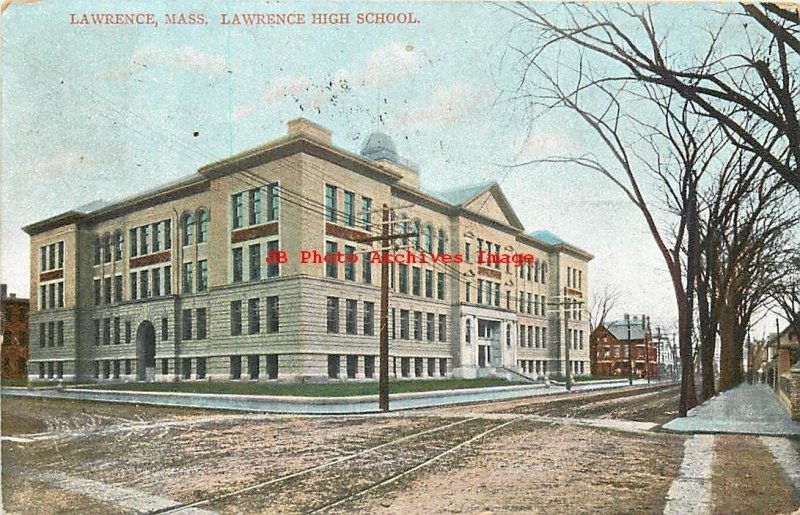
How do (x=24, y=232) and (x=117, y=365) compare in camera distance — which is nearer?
(x=24, y=232)

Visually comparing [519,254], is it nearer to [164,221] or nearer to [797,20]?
[797,20]

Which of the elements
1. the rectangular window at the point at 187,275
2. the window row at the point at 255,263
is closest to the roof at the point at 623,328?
the window row at the point at 255,263

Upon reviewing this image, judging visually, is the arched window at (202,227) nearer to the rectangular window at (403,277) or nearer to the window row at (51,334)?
the window row at (51,334)

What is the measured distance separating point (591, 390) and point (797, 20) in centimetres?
740

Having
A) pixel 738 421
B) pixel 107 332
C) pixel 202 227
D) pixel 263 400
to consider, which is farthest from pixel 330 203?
pixel 738 421

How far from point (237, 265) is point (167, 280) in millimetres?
1093

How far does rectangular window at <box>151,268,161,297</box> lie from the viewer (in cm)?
964

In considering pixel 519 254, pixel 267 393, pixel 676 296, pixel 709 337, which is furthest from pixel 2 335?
pixel 709 337

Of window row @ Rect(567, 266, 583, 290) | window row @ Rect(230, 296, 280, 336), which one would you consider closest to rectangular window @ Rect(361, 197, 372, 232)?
window row @ Rect(230, 296, 280, 336)

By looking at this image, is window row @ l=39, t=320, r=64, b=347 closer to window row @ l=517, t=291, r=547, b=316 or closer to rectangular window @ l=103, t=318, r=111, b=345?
rectangular window @ l=103, t=318, r=111, b=345

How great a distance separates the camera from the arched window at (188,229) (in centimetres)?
960

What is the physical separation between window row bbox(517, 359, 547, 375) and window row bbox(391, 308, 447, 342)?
1441 millimetres

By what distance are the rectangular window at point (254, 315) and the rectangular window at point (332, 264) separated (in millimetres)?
1045

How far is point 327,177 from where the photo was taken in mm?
9047
